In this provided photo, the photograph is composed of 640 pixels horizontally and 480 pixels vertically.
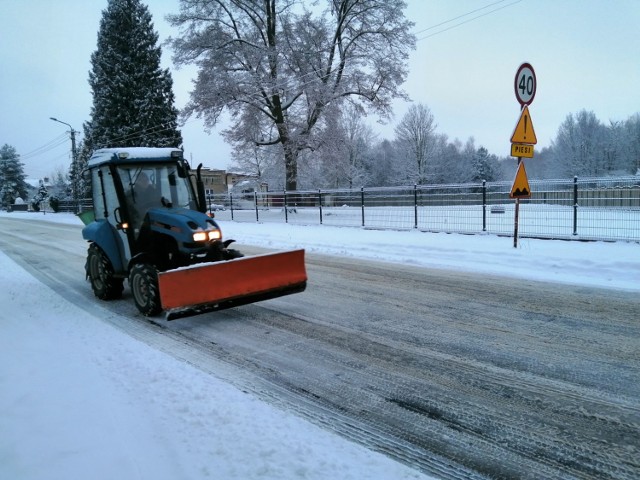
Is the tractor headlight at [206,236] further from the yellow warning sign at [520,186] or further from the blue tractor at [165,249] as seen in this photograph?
the yellow warning sign at [520,186]

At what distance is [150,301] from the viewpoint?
5867 millimetres

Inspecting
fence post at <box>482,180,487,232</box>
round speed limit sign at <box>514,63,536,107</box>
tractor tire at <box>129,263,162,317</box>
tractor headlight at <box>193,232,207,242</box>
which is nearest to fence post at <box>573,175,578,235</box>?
fence post at <box>482,180,487,232</box>

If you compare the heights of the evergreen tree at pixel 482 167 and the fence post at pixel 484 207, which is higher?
the evergreen tree at pixel 482 167

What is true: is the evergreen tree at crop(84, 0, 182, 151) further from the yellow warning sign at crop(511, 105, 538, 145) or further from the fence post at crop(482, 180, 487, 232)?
the yellow warning sign at crop(511, 105, 538, 145)

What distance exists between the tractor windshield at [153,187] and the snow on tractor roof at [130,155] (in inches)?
4.6

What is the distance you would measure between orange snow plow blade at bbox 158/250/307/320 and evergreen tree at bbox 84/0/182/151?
35.0m

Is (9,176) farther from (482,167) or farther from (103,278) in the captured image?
(103,278)

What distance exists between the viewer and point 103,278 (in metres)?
7.13

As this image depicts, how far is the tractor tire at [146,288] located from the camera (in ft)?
18.9

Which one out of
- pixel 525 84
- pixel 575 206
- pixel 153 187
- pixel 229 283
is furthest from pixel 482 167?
pixel 229 283

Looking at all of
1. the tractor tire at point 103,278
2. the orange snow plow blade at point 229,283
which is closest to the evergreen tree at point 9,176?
the tractor tire at point 103,278

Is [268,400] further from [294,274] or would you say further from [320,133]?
[320,133]

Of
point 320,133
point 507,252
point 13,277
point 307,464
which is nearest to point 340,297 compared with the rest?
point 307,464

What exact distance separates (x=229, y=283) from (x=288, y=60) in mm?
21957
